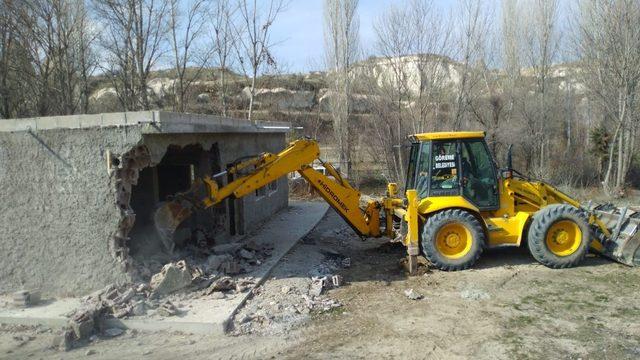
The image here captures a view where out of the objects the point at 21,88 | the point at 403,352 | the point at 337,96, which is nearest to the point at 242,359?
the point at 403,352

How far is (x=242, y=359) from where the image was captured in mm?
5633

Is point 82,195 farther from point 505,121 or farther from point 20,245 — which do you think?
point 505,121

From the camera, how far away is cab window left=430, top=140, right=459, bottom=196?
861 centimetres

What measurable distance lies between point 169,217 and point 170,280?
1.22 meters

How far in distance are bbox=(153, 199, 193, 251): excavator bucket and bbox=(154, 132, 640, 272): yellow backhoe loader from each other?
4cm

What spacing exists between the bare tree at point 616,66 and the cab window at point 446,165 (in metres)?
13.3

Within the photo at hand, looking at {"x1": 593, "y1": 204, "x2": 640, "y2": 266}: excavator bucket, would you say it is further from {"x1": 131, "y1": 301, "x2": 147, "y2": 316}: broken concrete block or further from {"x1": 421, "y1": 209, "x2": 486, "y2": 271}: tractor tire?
{"x1": 131, "y1": 301, "x2": 147, "y2": 316}: broken concrete block

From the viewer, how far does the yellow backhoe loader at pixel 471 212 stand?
8.48 meters

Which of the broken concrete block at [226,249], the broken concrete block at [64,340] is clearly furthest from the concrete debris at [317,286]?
the broken concrete block at [64,340]

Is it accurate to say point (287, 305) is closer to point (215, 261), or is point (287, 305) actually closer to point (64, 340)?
point (215, 261)

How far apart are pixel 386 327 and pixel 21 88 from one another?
21376 millimetres

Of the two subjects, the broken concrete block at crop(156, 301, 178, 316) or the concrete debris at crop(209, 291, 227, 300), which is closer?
the broken concrete block at crop(156, 301, 178, 316)

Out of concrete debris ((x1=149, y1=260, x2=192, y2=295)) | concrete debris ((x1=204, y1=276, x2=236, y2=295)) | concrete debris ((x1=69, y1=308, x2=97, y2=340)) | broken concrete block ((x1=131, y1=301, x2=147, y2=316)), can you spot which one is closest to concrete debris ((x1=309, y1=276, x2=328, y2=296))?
concrete debris ((x1=204, y1=276, x2=236, y2=295))

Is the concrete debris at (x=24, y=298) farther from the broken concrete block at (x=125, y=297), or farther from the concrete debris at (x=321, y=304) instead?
the concrete debris at (x=321, y=304)
